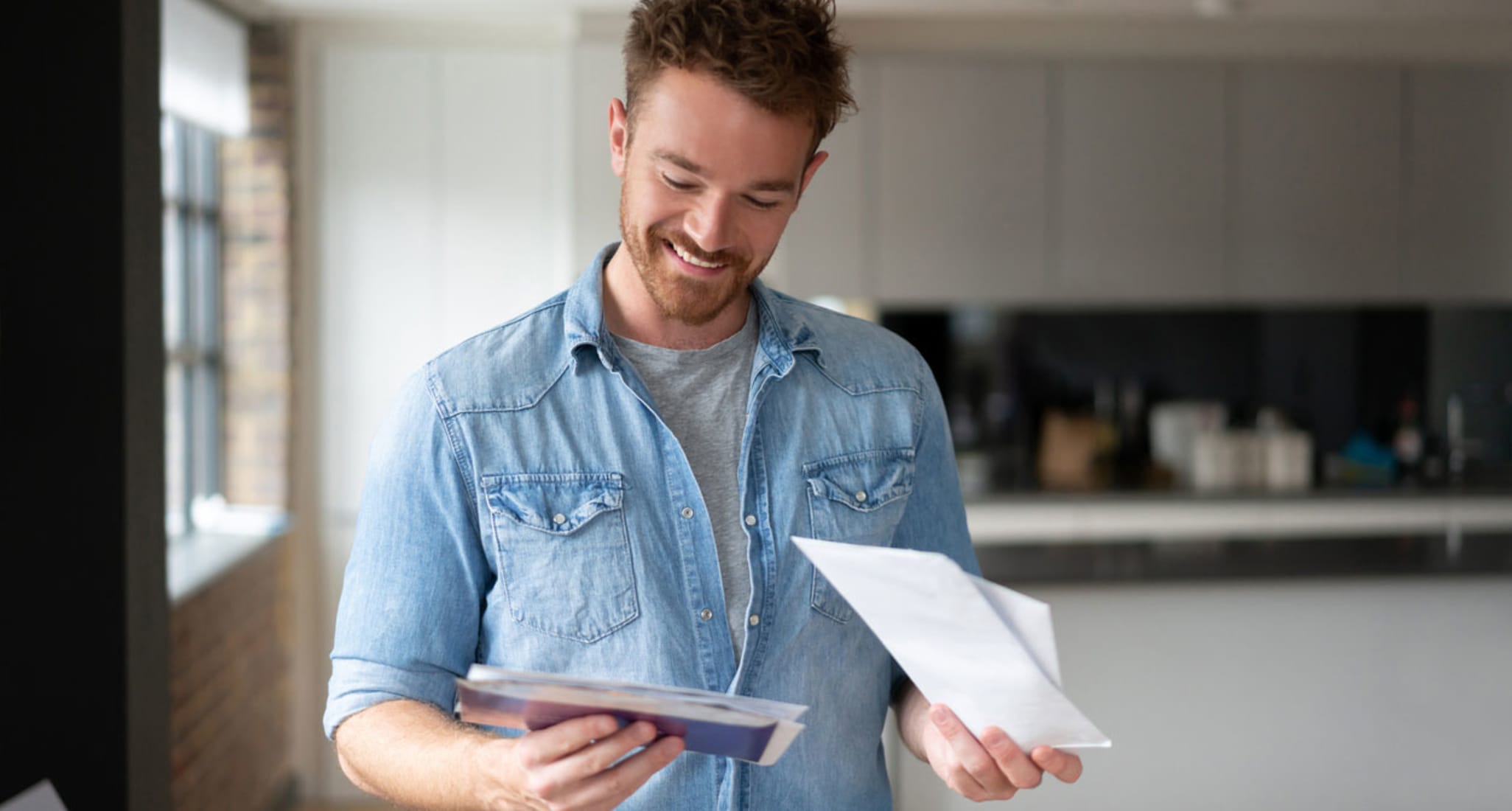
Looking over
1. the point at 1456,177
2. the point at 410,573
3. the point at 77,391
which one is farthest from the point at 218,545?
the point at 1456,177

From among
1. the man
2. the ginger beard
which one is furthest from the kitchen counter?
the ginger beard

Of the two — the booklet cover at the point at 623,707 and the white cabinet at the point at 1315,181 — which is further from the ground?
the white cabinet at the point at 1315,181

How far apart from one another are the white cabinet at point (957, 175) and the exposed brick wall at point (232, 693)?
2.33 meters

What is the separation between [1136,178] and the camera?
460cm

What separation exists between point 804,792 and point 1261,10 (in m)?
3.76

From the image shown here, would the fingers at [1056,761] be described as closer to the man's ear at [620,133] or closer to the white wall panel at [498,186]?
the man's ear at [620,133]

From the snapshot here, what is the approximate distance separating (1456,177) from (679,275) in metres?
4.37

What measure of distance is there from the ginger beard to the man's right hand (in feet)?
1.50

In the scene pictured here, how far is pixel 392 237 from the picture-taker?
452 cm

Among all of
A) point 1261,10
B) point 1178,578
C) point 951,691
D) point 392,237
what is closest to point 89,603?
point 951,691

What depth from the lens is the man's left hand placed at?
1122 millimetres

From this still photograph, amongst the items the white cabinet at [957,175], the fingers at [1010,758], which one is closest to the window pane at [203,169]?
the white cabinet at [957,175]

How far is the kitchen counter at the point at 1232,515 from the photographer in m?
4.55

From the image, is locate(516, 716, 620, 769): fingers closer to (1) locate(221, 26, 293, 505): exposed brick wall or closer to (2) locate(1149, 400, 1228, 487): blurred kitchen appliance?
(1) locate(221, 26, 293, 505): exposed brick wall
